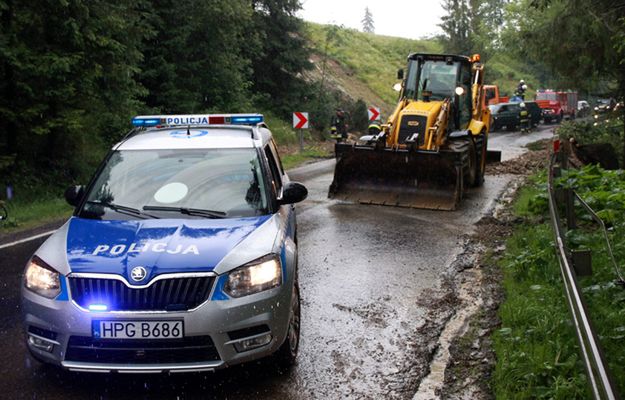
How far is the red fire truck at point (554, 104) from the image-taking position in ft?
148

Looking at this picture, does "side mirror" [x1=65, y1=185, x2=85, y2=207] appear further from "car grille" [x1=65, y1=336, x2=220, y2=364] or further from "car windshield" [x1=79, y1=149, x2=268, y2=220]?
"car grille" [x1=65, y1=336, x2=220, y2=364]

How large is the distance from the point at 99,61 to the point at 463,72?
8288 mm

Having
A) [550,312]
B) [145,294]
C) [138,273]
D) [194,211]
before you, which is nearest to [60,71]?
[194,211]

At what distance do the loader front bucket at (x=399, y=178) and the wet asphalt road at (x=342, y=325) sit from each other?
1357 millimetres

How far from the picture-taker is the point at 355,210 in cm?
1210

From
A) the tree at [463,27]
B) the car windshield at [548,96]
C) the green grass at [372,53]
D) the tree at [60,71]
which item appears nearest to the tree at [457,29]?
the tree at [463,27]

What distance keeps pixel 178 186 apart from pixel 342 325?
1.97 meters

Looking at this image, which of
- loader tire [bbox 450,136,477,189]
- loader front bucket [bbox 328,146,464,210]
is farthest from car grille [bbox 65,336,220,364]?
loader tire [bbox 450,136,477,189]

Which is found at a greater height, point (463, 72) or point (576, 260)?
point (463, 72)

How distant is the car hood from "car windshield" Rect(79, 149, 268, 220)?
0.20 metres

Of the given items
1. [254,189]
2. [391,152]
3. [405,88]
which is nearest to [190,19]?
[405,88]

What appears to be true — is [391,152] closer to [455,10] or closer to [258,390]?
[258,390]

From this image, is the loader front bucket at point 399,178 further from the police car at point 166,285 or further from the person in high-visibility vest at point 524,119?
the person in high-visibility vest at point 524,119

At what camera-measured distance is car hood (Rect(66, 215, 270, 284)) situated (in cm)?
428
